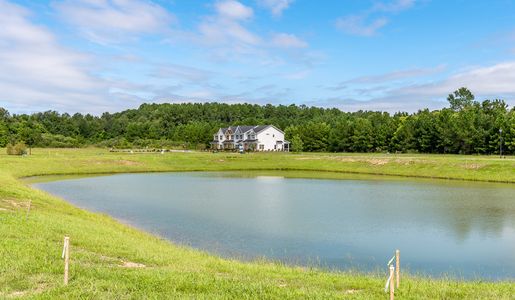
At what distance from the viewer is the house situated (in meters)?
109

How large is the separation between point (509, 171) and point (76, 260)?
46992 millimetres

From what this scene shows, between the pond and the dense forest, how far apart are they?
36.7 m

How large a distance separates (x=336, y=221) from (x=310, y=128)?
79.2 m

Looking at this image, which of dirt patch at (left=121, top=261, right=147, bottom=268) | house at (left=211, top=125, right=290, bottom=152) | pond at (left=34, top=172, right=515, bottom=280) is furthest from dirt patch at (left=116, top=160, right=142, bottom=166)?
dirt patch at (left=121, top=261, right=147, bottom=268)

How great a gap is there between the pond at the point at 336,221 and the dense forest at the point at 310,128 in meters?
36.7

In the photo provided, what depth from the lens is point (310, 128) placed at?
102 meters

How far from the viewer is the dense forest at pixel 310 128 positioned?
74.8 meters

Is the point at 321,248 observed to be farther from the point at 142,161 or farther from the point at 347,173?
the point at 142,161

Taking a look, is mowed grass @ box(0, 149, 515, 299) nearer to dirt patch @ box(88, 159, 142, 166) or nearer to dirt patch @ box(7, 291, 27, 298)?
dirt patch @ box(7, 291, 27, 298)

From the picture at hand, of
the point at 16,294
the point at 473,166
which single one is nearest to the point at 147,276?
the point at 16,294

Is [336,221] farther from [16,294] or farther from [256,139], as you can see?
[256,139]

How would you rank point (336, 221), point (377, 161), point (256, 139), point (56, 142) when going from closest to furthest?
point (336, 221)
point (377, 161)
point (256, 139)
point (56, 142)

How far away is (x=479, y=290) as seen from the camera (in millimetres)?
9414

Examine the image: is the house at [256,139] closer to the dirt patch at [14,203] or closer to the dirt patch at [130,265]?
the dirt patch at [14,203]
